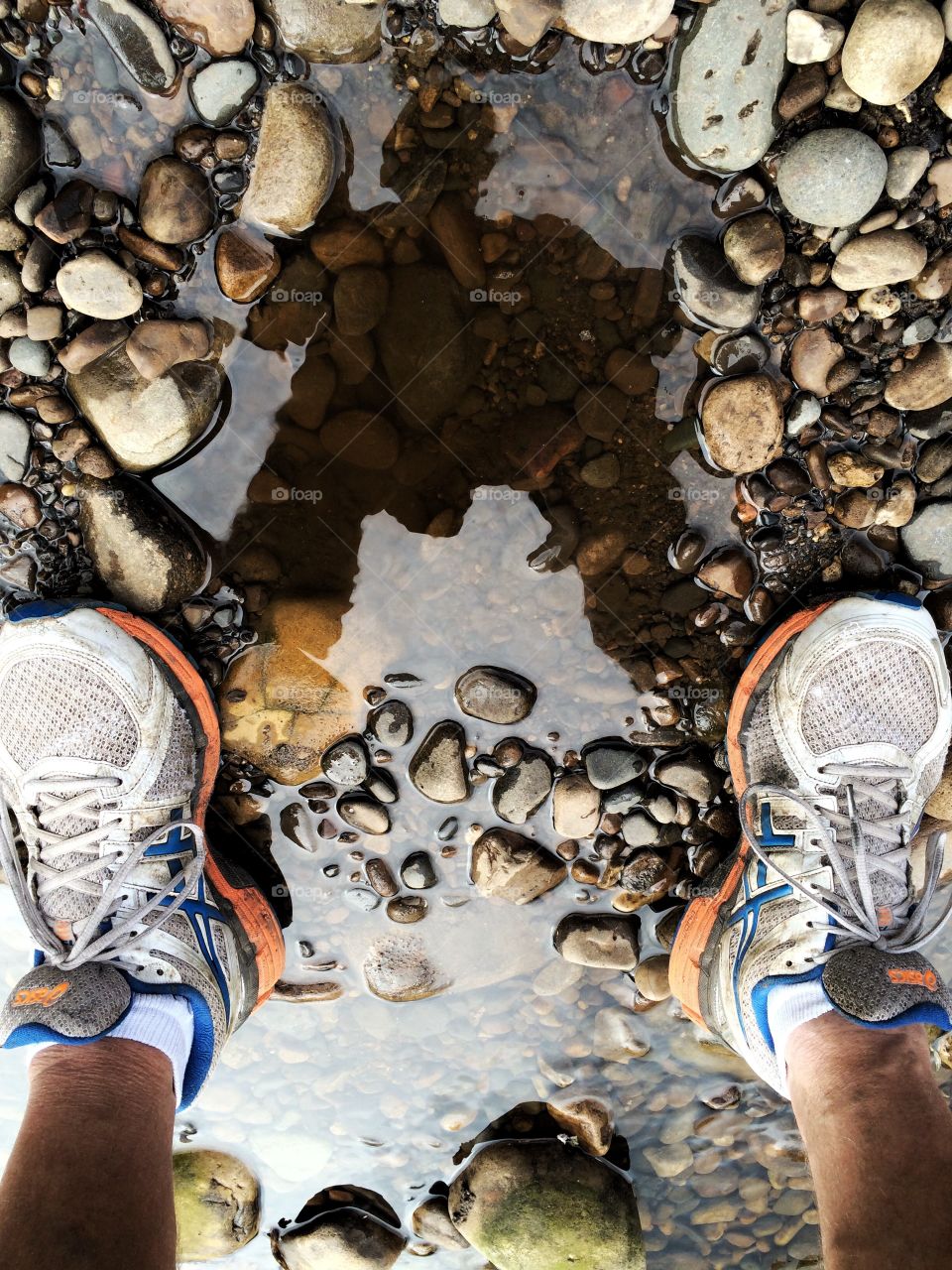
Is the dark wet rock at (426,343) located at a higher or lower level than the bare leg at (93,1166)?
higher

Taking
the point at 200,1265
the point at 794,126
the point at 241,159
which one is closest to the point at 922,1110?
the point at 794,126

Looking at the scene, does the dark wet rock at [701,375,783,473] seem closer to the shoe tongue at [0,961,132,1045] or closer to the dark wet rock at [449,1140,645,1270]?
the shoe tongue at [0,961,132,1045]

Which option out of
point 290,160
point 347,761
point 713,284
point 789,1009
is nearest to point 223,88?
point 290,160

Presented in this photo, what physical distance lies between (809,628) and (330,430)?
161cm

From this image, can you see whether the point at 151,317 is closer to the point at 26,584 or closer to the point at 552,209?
the point at 26,584

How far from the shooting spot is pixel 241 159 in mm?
2340

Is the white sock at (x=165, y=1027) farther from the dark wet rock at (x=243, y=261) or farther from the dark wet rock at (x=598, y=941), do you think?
the dark wet rock at (x=243, y=261)

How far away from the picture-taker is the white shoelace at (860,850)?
240cm

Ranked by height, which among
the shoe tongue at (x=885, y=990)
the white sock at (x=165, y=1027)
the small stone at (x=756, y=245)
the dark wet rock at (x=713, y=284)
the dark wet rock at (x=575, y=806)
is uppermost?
the small stone at (x=756, y=245)

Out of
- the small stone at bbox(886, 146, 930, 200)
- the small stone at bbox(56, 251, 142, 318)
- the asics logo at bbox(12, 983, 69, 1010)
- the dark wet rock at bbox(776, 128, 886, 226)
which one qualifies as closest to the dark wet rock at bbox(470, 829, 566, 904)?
the asics logo at bbox(12, 983, 69, 1010)

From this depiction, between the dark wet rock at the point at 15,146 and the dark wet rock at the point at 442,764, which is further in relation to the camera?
the dark wet rock at the point at 442,764

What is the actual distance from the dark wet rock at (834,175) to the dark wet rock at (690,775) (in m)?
1.67

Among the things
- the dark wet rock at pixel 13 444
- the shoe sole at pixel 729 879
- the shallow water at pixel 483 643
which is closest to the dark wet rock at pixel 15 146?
the shallow water at pixel 483 643

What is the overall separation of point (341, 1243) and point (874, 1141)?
2136 mm
